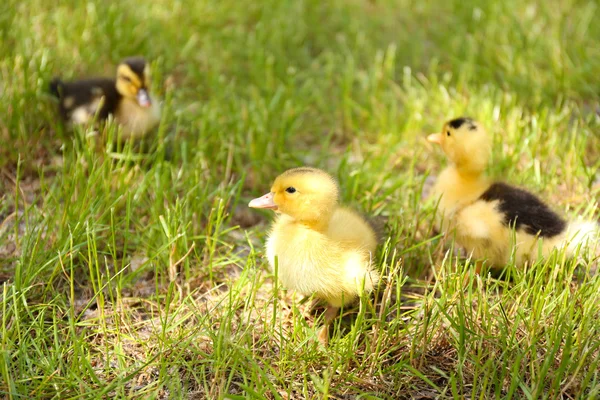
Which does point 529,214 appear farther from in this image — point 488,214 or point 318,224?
point 318,224

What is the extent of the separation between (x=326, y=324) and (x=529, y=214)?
961mm

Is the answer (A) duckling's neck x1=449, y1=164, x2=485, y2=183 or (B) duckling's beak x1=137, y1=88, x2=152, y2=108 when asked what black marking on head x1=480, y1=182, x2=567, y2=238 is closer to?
(A) duckling's neck x1=449, y1=164, x2=485, y2=183

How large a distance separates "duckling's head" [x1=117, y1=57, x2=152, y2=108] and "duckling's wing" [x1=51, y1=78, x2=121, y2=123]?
61 millimetres

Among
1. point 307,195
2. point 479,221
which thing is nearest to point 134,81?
point 307,195

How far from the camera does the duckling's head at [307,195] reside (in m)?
2.34

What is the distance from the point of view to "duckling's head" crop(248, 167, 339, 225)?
7.69 feet

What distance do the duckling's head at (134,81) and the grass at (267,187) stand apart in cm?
20

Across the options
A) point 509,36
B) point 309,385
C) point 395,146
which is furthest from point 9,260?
point 509,36

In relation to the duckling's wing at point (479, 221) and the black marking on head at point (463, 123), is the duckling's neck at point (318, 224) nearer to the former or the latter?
the duckling's wing at point (479, 221)

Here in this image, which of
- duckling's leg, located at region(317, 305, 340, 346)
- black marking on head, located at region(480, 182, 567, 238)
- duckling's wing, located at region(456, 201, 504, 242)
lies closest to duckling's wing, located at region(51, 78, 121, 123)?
duckling's leg, located at region(317, 305, 340, 346)

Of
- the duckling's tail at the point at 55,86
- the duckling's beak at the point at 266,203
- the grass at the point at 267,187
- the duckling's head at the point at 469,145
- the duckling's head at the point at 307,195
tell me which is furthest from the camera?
the duckling's tail at the point at 55,86

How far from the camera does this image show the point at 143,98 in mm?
3500

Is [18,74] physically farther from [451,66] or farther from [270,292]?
[451,66]

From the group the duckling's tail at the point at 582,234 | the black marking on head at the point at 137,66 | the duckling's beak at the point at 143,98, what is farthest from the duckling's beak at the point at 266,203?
the black marking on head at the point at 137,66
